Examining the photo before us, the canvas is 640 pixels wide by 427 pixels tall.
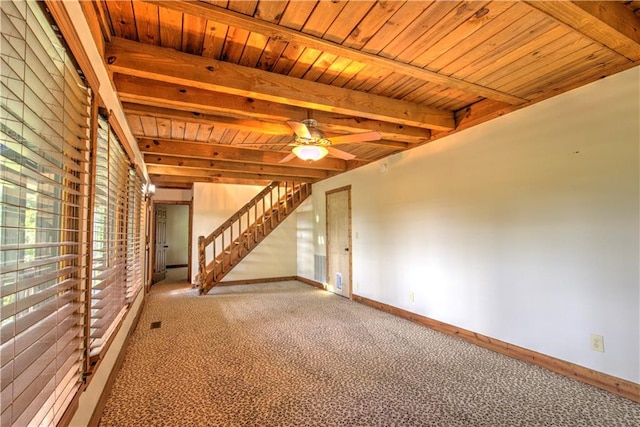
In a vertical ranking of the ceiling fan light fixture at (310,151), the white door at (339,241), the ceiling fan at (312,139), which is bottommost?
the white door at (339,241)

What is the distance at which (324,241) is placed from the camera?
6.49 m

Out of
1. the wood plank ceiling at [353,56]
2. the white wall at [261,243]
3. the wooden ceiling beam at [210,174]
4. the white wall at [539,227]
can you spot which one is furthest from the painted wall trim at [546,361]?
the white wall at [261,243]

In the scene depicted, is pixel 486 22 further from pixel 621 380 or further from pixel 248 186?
pixel 248 186

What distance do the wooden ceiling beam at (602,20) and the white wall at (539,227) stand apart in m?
0.44

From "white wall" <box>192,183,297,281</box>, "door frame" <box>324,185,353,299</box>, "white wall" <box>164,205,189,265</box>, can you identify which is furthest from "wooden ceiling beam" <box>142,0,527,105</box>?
"white wall" <box>164,205,189,265</box>

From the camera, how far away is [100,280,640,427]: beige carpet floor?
6.70 feet

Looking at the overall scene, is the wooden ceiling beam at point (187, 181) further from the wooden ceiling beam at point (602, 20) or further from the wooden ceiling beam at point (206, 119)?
the wooden ceiling beam at point (602, 20)

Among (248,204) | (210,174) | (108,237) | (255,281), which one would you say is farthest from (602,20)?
(255,281)

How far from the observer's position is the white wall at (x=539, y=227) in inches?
91.0

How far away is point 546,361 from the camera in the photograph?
8.88ft

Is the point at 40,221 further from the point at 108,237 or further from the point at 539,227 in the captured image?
the point at 539,227

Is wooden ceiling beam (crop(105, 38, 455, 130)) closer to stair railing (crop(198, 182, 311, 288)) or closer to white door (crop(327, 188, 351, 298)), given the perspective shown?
white door (crop(327, 188, 351, 298))

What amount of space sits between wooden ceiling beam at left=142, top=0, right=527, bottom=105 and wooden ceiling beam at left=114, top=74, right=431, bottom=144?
1.05m

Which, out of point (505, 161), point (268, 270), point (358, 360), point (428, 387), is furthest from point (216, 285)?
point (505, 161)
